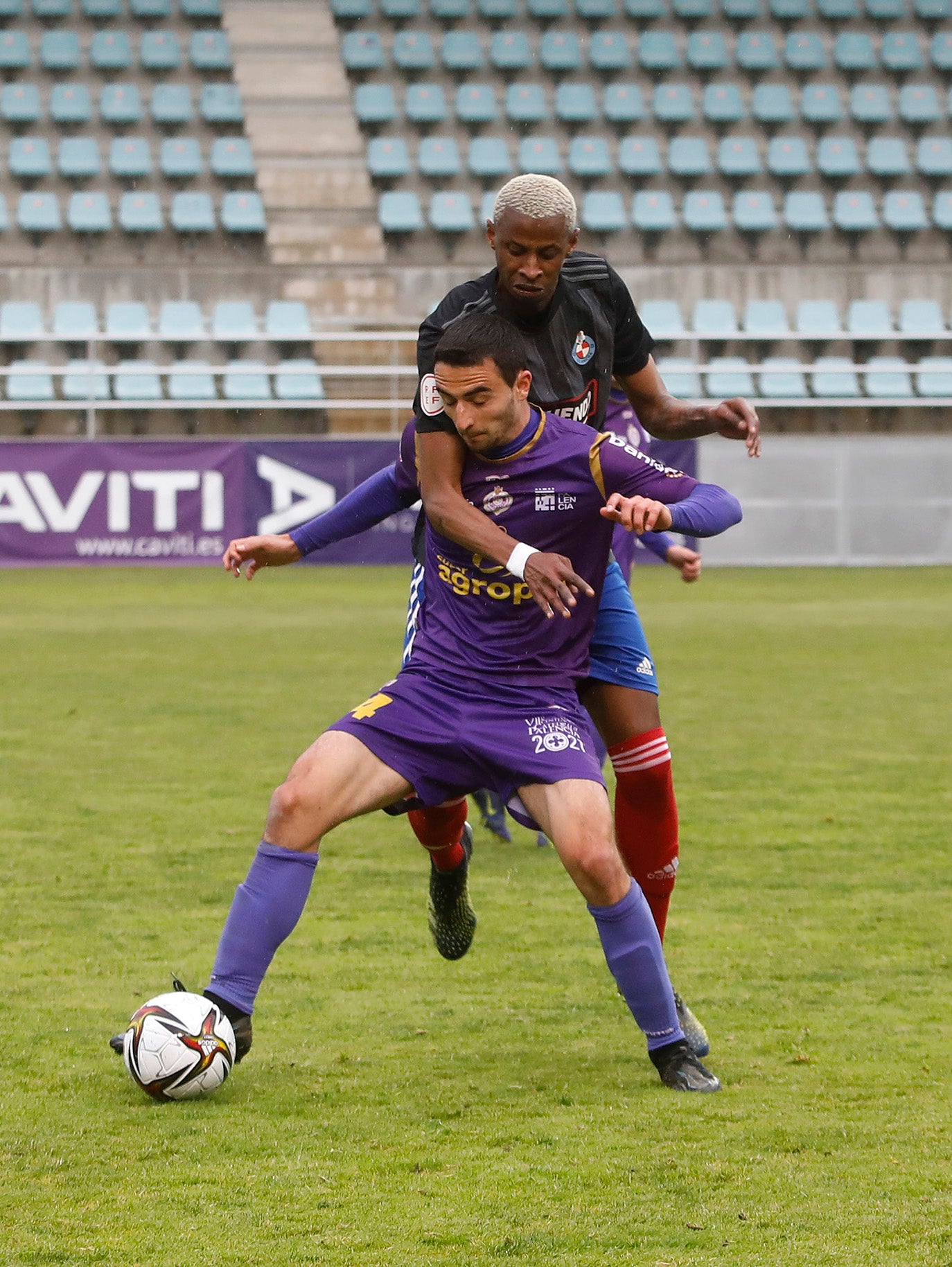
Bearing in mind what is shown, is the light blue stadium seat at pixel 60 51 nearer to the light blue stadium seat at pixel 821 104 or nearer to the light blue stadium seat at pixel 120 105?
the light blue stadium seat at pixel 120 105

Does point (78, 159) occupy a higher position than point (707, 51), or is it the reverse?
point (707, 51)

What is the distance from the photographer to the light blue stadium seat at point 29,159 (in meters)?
23.0

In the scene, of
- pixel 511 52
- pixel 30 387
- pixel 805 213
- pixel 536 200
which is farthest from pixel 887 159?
pixel 536 200

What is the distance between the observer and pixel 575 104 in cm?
2436

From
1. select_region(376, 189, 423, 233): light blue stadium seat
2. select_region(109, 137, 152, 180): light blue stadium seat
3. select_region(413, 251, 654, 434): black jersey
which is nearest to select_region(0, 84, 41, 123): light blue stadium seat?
select_region(109, 137, 152, 180): light blue stadium seat

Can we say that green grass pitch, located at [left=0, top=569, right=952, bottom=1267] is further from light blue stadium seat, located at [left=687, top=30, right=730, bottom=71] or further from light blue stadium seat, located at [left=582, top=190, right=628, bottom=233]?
light blue stadium seat, located at [left=687, top=30, right=730, bottom=71]

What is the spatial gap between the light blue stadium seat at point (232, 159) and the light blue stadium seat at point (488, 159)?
9.50 feet

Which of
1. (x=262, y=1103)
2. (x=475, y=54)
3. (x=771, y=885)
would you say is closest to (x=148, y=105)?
(x=475, y=54)

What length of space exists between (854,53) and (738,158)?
9.06 ft

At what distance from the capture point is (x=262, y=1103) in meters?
3.67

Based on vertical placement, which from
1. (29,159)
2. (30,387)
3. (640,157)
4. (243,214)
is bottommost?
(30,387)

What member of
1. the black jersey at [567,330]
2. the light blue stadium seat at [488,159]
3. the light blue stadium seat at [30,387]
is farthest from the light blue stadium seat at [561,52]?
the black jersey at [567,330]

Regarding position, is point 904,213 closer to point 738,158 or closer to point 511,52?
point 738,158

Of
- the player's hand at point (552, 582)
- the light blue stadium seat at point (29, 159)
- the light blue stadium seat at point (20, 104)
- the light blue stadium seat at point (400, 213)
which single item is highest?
the light blue stadium seat at point (20, 104)
